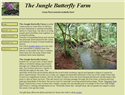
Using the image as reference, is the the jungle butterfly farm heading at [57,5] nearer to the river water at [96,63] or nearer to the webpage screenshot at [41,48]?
the webpage screenshot at [41,48]

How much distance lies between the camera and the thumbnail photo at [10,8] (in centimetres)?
327

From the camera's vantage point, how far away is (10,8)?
3.28 m

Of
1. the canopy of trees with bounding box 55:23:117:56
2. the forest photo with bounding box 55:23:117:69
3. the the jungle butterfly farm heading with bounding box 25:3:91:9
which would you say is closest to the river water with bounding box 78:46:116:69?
the forest photo with bounding box 55:23:117:69

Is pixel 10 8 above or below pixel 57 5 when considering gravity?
below

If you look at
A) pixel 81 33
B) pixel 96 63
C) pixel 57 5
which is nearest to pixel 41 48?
pixel 57 5

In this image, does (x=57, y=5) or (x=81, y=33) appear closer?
(x=57, y=5)

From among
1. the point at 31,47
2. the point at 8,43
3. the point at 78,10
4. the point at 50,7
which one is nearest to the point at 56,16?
the point at 50,7

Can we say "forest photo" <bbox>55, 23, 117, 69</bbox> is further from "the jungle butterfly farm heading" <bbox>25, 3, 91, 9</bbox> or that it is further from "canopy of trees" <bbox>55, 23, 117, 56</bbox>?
"the jungle butterfly farm heading" <bbox>25, 3, 91, 9</bbox>

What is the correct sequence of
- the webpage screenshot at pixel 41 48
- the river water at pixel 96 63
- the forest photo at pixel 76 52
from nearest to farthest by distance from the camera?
the webpage screenshot at pixel 41 48, the forest photo at pixel 76 52, the river water at pixel 96 63

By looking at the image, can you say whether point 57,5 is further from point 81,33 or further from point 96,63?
point 81,33

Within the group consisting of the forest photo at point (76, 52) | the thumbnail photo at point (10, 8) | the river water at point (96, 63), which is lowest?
the river water at point (96, 63)

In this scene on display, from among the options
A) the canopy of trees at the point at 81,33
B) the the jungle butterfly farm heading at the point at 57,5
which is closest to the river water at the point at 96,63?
the canopy of trees at the point at 81,33

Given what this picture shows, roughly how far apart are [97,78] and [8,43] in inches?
164

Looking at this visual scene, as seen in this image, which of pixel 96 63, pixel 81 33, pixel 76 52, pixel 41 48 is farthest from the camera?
pixel 81 33
